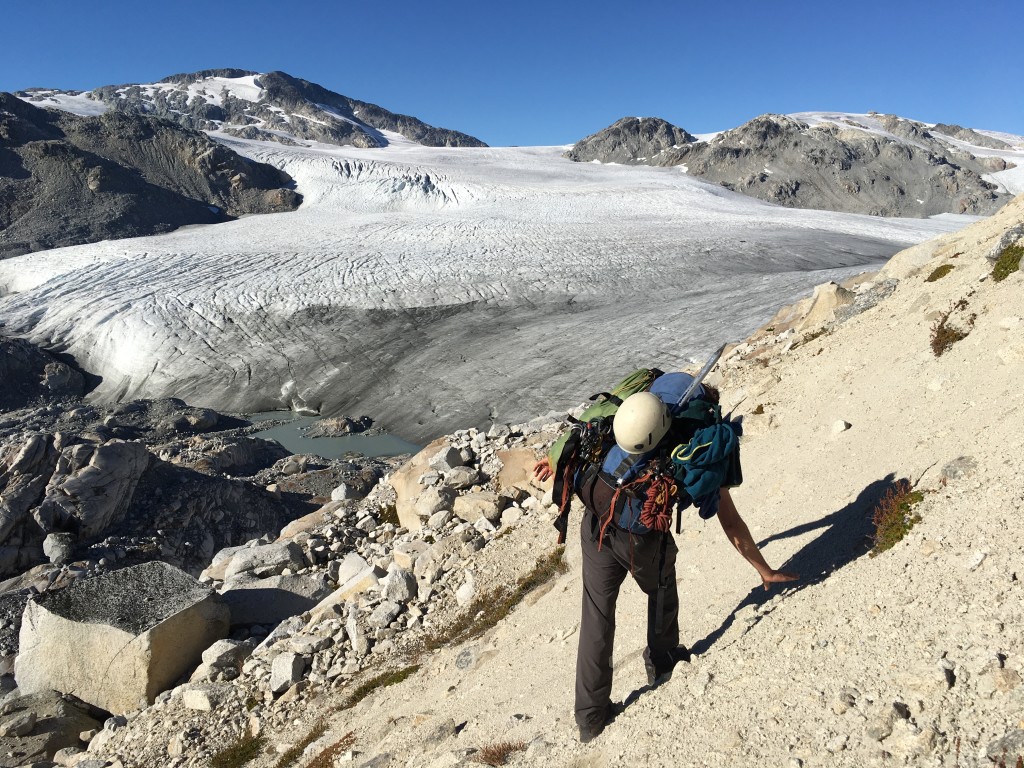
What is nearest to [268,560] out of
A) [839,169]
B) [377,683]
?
[377,683]

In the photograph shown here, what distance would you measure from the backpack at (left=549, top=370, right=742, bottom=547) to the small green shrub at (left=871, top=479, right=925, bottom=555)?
87 cm

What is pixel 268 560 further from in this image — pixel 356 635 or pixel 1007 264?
pixel 1007 264

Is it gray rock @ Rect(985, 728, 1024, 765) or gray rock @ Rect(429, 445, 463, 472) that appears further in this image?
gray rock @ Rect(429, 445, 463, 472)

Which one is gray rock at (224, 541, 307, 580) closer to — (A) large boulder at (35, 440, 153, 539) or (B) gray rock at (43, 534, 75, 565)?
(B) gray rock at (43, 534, 75, 565)

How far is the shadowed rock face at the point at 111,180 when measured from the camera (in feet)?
140

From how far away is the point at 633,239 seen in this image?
3306 cm

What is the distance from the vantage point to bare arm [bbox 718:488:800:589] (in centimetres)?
332

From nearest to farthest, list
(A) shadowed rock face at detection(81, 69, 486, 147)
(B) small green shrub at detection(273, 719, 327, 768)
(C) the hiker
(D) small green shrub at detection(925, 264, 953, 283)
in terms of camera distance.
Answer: (C) the hiker < (B) small green shrub at detection(273, 719, 327, 768) < (D) small green shrub at detection(925, 264, 953, 283) < (A) shadowed rock face at detection(81, 69, 486, 147)

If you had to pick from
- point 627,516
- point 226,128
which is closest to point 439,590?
point 627,516

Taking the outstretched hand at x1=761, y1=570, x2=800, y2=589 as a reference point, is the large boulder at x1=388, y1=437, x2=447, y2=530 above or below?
below

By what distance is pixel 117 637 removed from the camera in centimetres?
591

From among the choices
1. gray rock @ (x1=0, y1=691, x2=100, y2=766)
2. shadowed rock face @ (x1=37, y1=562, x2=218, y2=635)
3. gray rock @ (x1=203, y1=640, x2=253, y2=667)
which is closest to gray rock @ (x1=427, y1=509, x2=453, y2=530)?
gray rock @ (x1=203, y1=640, x2=253, y2=667)

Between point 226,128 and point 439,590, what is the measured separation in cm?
10082

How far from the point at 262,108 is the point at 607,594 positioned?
115 metres
